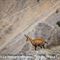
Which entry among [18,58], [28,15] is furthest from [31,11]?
[18,58]

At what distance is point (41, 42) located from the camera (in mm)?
2586

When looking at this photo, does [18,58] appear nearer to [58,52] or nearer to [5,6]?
[58,52]

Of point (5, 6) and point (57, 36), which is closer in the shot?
point (57, 36)

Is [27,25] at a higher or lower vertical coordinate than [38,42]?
higher

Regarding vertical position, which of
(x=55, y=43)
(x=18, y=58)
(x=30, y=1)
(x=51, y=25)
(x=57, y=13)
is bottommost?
(x=18, y=58)

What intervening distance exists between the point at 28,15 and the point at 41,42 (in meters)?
0.41

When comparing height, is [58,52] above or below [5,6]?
below

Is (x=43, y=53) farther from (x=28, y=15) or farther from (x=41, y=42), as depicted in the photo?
(x=28, y=15)

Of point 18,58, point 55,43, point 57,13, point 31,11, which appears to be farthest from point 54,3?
point 18,58

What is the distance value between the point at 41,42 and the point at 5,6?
71 cm

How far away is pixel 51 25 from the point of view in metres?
2.62

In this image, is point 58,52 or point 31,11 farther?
point 31,11

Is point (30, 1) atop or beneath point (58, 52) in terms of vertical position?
atop

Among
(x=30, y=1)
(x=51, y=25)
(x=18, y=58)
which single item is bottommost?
(x=18, y=58)
